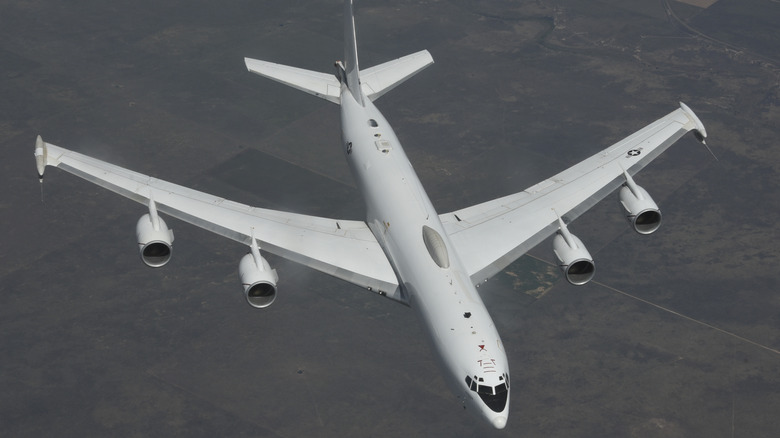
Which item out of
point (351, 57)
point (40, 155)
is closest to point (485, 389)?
point (351, 57)

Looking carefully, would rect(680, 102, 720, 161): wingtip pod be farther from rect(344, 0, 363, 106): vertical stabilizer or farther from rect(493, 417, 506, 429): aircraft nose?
rect(493, 417, 506, 429): aircraft nose

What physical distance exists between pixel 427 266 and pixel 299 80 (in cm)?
1773

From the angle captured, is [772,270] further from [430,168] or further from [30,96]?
[30,96]

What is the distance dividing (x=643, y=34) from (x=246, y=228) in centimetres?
4302

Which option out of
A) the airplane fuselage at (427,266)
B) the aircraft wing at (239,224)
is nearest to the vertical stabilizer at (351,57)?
the airplane fuselage at (427,266)

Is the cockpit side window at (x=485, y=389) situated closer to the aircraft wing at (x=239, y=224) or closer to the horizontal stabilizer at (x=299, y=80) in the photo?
the aircraft wing at (x=239, y=224)

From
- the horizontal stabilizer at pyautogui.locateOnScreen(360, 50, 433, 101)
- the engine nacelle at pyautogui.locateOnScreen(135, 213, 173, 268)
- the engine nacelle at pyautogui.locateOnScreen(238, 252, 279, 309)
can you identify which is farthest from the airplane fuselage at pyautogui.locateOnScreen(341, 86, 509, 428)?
the engine nacelle at pyautogui.locateOnScreen(135, 213, 173, 268)

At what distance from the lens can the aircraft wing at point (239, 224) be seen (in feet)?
160

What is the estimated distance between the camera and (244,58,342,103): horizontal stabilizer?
191 feet

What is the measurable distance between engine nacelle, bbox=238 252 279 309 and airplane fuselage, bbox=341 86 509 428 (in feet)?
18.9

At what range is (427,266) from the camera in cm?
4531

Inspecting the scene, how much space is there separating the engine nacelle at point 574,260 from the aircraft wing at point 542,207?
6.30ft

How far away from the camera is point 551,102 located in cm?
7231

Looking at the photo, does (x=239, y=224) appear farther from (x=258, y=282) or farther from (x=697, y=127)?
(x=697, y=127)
